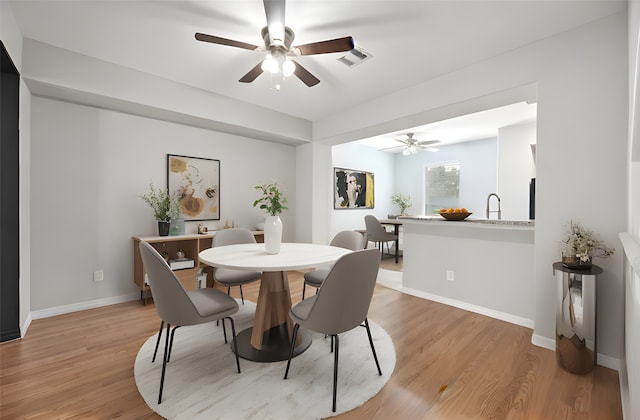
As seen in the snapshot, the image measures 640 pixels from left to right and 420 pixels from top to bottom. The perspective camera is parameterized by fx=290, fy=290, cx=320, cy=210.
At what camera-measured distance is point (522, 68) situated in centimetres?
253

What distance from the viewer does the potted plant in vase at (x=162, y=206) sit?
11.3 feet

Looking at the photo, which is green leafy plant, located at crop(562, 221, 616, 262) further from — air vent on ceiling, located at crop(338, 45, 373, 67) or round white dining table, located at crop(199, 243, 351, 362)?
air vent on ceiling, located at crop(338, 45, 373, 67)

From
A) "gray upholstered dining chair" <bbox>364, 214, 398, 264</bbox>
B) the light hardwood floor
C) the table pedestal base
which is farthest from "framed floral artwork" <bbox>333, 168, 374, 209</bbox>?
the table pedestal base

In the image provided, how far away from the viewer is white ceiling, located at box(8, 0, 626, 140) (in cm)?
207

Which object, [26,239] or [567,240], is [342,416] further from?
[26,239]

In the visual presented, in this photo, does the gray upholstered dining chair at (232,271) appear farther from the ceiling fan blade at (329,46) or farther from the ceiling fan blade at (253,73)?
the ceiling fan blade at (329,46)

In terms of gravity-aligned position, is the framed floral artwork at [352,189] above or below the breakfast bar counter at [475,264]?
above

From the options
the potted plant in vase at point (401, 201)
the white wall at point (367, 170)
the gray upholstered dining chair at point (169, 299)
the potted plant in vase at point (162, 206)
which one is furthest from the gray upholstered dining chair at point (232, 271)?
the potted plant in vase at point (401, 201)

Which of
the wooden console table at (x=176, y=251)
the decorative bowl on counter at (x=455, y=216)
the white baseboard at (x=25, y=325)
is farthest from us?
the wooden console table at (x=176, y=251)

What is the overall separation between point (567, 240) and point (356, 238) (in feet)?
5.47

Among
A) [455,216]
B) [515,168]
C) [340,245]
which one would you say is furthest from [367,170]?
[340,245]

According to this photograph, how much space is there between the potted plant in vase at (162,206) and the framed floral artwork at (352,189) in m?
3.45

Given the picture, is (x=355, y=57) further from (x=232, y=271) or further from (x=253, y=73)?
(x=232, y=271)

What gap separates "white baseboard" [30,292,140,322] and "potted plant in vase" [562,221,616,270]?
4.31 meters
